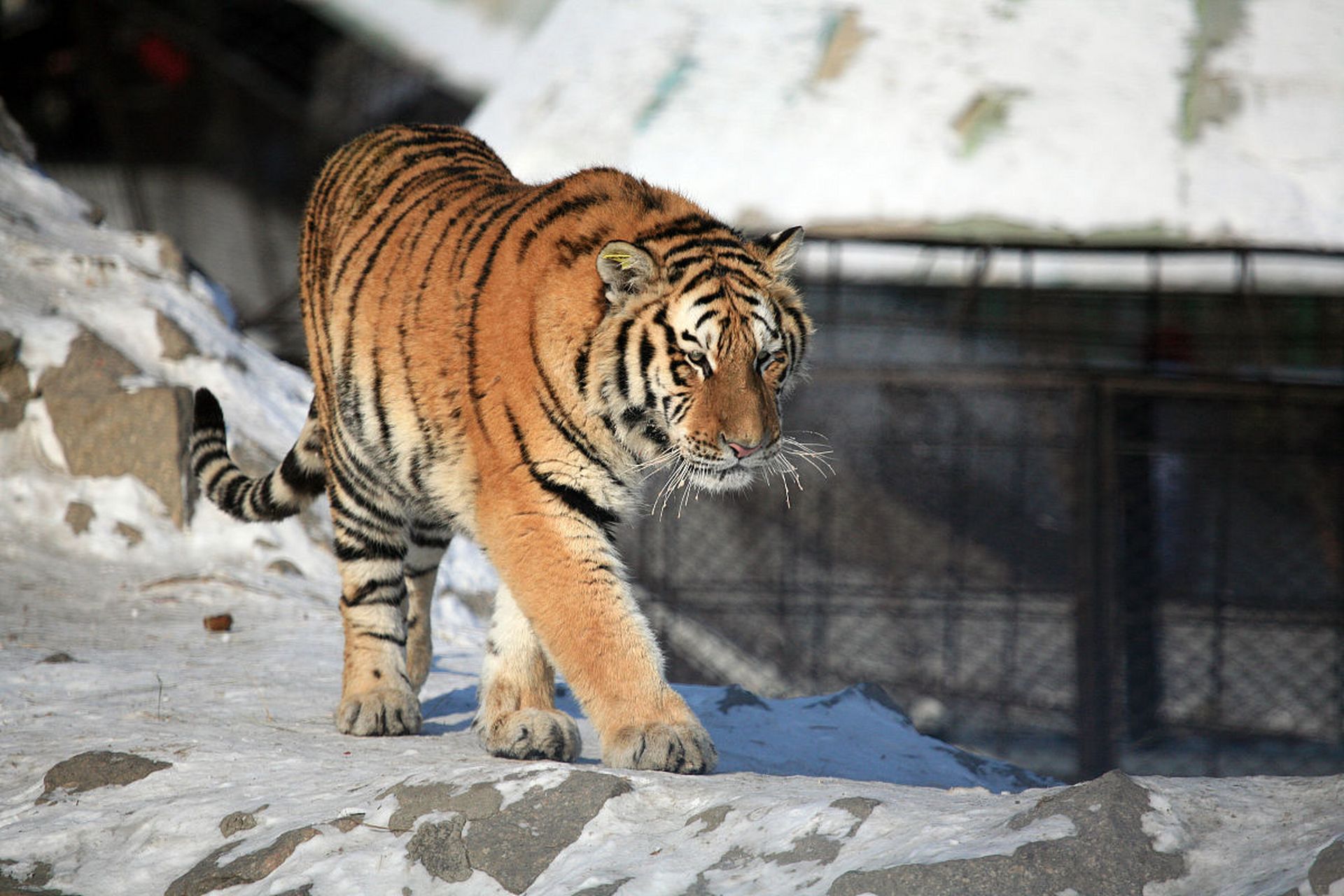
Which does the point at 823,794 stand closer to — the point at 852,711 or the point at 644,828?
the point at 644,828

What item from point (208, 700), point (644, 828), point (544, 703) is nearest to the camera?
point (644, 828)

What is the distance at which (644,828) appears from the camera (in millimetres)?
1744

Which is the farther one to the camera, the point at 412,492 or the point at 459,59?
the point at 459,59

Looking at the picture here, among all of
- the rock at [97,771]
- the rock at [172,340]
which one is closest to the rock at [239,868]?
the rock at [97,771]

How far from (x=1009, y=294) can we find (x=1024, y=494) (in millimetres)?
1231

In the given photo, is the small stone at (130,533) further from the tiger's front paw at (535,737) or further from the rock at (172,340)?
the tiger's front paw at (535,737)

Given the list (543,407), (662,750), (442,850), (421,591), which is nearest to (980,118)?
(421,591)

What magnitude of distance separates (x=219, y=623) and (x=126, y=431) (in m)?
0.99

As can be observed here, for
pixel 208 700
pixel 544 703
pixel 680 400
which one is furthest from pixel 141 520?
pixel 680 400

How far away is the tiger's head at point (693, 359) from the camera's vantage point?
209 cm

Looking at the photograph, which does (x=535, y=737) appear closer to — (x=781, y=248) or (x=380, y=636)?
(x=380, y=636)

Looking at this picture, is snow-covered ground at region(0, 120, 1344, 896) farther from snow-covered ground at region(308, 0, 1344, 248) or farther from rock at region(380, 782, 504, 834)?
snow-covered ground at region(308, 0, 1344, 248)

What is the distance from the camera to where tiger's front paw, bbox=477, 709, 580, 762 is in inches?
86.1

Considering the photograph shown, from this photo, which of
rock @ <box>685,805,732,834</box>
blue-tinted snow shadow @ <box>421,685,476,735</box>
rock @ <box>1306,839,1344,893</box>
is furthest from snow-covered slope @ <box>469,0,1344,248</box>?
rock @ <box>1306,839,1344,893</box>
